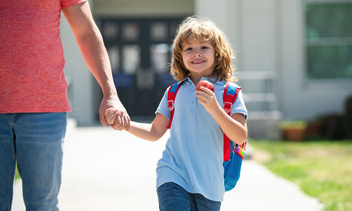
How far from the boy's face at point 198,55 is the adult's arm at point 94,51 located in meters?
0.47

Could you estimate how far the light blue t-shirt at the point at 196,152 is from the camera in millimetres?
2824

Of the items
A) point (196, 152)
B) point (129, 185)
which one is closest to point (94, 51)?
point (196, 152)

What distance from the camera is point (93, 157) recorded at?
331 inches

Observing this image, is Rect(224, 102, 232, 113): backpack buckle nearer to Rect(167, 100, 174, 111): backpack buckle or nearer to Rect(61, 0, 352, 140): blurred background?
Rect(167, 100, 174, 111): backpack buckle

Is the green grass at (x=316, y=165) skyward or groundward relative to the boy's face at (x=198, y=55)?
groundward

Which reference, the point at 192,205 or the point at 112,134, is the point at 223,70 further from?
the point at 112,134

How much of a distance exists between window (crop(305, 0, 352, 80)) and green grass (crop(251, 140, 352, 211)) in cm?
302

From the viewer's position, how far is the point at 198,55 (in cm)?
296

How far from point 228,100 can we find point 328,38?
11.8m

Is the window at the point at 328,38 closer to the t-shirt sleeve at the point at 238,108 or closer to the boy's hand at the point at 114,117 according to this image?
the t-shirt sleeve at the point at 238,108

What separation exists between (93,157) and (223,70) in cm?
569

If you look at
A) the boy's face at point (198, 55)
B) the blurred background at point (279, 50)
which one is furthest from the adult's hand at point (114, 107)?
the blurred background at point (279, 50)

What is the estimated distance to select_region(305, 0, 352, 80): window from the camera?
13875mm

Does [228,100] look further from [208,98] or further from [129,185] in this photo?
[129,185]
